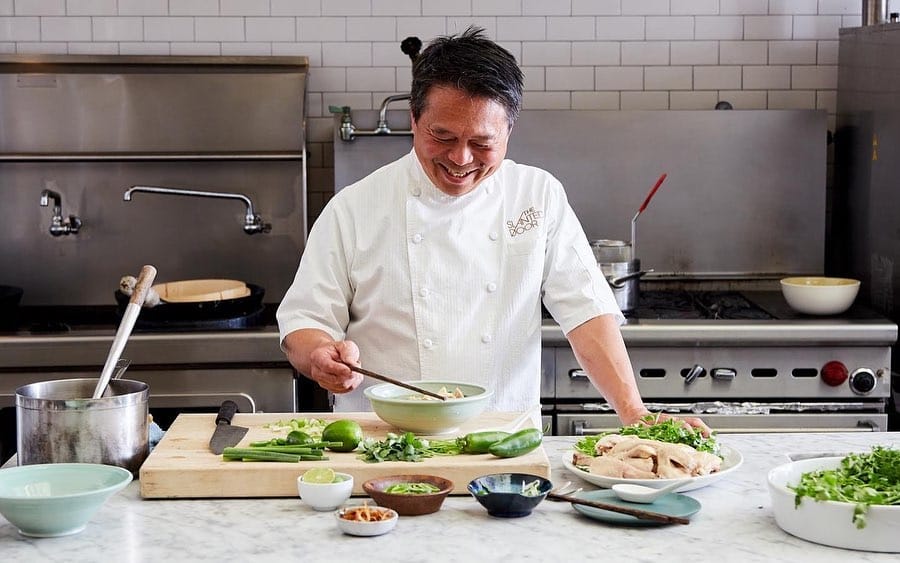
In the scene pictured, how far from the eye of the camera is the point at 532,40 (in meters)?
5.34

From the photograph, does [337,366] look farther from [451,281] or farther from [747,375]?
[747,375]

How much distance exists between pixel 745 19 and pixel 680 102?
0.50 m

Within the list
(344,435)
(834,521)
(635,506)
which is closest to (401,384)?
(344,435)

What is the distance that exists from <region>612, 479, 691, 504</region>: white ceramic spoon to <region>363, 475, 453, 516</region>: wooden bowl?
34 centimetres

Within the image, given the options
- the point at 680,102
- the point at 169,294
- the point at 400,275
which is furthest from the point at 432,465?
the point at 680,102

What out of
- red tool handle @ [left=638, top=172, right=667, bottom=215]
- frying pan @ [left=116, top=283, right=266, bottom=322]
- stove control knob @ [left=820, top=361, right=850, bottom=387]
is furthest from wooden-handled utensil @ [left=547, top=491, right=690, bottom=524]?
red tool handle @ [left=638, top=172, right=667, bottom=215]

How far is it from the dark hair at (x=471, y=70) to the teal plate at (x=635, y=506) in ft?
3.66

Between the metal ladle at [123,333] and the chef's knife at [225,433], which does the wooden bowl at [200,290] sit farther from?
the metal ladle at [123,333]

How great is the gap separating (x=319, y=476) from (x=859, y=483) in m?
1.05

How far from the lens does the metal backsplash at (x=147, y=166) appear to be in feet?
16.8

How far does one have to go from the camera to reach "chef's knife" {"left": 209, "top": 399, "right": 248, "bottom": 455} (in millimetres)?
2484

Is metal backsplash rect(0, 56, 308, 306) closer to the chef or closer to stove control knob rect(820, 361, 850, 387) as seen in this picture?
the chef

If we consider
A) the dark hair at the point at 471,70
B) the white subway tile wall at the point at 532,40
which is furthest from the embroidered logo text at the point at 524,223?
the white subway tile wall at the point at 532,40

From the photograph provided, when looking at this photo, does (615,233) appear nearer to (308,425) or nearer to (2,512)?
(308,425)
